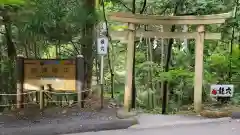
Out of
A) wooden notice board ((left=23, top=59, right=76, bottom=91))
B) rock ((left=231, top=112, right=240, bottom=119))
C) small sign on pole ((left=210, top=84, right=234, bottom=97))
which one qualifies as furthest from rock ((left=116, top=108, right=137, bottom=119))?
rock ((left=231, top=112, right=240, bottom=119))

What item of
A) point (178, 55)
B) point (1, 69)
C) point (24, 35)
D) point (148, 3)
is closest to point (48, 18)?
point (24, 35)

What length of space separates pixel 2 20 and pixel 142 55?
6047mm

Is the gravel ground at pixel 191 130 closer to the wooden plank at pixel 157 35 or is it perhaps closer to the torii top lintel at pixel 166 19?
the wooden plank at pixel 157 35

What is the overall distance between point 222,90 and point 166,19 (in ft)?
7.73

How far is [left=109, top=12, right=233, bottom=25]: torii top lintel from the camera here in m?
8.26

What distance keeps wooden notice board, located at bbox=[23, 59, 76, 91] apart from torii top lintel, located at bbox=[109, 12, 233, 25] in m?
1.63

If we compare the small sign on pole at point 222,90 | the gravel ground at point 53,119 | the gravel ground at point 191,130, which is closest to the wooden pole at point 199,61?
the small sign on pole at point 222,90

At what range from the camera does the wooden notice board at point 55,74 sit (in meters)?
8.67

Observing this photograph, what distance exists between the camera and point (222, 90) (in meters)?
9.03

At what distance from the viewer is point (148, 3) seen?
37.2 feet

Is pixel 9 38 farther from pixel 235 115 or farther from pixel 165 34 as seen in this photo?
pixel 235 115

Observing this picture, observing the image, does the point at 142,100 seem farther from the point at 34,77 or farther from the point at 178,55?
the point at 34,77

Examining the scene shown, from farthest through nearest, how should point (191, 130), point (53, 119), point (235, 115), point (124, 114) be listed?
point (235, 115)
point (124, 114)
point (53, 119)
point (191, 130)

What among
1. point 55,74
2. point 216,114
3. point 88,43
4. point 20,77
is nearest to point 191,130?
point 216,114
